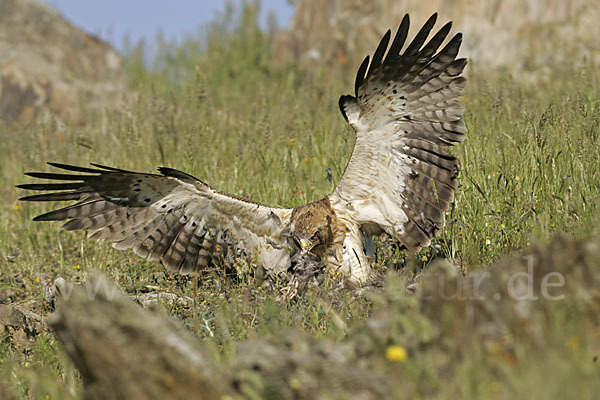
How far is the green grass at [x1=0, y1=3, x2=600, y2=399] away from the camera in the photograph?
301cm

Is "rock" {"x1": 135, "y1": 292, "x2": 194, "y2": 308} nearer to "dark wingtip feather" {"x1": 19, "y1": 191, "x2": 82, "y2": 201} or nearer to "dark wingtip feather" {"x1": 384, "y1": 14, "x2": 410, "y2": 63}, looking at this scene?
"dark wingtip feather" {"x1": 19, "y1": 191, "x2": 82, "y2": 201}

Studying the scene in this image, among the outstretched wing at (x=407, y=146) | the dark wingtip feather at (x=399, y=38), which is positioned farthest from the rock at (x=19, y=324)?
the dark wingtip feather at (x=399, y=38)

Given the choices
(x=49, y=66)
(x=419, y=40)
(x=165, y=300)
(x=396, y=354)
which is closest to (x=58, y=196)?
(x=165, y=300)

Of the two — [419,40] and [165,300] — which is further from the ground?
[419,40]

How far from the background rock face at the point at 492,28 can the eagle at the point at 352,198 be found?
606 centimetres

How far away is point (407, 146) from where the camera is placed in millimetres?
4555

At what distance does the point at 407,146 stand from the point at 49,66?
997cm

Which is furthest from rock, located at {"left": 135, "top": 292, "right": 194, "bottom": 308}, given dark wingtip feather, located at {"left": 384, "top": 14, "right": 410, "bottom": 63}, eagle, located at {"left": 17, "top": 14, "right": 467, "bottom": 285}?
dark wingtip feather, located at {"left": 384, "top": 14, "right": 410, "bottom": 63}

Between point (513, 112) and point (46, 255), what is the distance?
179 inches

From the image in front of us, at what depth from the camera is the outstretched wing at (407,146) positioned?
4.36 meters

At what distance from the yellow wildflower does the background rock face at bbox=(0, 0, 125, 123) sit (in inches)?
367

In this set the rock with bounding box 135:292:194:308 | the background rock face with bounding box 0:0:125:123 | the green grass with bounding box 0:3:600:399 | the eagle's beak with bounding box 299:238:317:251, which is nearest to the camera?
the green grass with bounding box 0:3:600:399

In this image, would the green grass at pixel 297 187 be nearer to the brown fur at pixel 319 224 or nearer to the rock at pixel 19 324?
the rock at pixel 19 324

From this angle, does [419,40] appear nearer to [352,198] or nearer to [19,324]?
[352,198]
